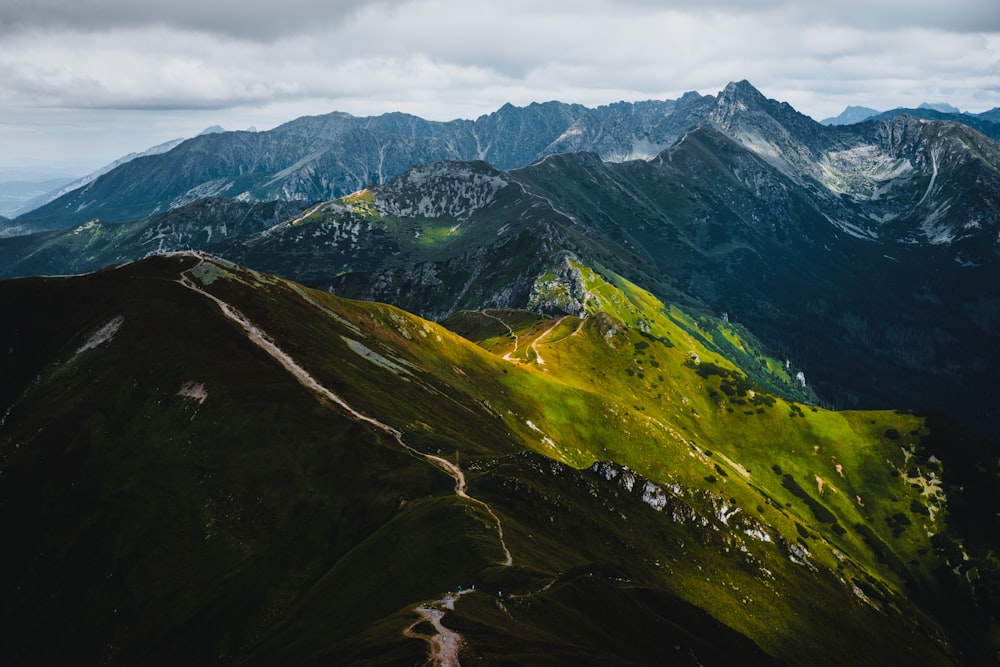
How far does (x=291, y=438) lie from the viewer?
11056cm

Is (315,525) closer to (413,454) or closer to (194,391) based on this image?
(413,454)

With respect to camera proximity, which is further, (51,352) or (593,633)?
(51,352)

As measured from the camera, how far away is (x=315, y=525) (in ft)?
319

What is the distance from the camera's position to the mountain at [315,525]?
78.4 metres

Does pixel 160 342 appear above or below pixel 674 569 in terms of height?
above

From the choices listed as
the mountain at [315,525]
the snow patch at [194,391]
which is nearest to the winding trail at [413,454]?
the mountain at [315,525]

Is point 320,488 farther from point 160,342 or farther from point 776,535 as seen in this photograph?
point 776,535

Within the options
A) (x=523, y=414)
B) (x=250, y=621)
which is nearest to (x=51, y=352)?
(x=250, y=621)

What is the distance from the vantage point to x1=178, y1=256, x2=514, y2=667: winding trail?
5846cm

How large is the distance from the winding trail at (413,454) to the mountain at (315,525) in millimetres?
495

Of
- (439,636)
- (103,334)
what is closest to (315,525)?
(439,636)

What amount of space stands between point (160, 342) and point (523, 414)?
4207 inches

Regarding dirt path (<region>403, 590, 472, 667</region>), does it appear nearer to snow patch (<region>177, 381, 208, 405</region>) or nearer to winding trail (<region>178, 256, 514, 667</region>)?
winding trail (<region>178, 256, 514, 667</region>)

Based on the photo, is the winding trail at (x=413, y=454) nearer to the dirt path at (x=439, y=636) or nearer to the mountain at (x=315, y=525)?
the dirt path at (x=439, y=636)
